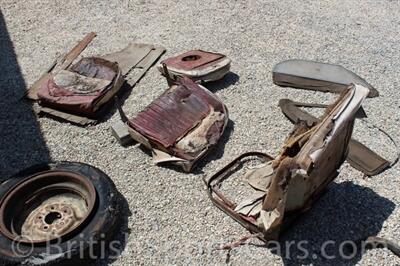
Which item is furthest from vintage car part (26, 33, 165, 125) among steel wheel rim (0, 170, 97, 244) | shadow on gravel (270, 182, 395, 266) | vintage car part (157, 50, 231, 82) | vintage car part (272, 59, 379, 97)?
shadow on gravel (270, 182, 395, 266)

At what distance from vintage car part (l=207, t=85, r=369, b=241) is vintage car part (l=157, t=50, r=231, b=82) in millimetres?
1698

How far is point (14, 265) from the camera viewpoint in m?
3.80

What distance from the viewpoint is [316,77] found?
5879 mm

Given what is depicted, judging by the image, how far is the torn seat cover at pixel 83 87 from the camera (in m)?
5.43

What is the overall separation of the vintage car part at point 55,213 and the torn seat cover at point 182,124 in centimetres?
67

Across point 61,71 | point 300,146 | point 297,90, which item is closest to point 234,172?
point 300,146

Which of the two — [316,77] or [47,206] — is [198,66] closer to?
[316,77]

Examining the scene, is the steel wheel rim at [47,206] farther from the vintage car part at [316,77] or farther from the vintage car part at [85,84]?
the vintage car part at [316,77]

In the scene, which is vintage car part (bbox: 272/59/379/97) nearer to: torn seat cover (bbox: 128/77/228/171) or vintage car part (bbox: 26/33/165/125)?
torn seat cover (bbox: 128/77/228/171)

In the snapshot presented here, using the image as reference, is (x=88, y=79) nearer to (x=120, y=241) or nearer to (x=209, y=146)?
(x=209, y=146)

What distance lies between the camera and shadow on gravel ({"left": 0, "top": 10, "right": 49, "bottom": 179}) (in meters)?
5.04

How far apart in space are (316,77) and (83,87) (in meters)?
2.88

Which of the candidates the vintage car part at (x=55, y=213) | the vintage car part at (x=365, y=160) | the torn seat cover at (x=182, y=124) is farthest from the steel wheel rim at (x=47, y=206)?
the vintage car part at (x=365, y=160)

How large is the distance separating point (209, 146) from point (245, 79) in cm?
153
